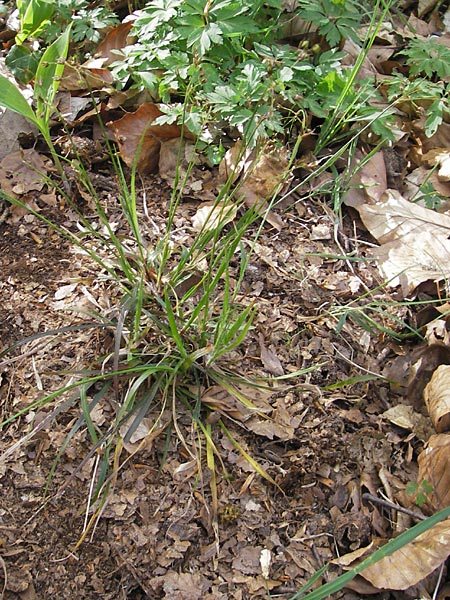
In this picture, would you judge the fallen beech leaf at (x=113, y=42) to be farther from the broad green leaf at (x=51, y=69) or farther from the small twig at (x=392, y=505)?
the small twig at (x=392, y=505)

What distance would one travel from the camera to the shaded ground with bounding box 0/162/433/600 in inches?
59.7

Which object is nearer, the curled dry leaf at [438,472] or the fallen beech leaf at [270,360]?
the curled dry leaf at [438,472]

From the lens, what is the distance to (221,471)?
5.42 ft

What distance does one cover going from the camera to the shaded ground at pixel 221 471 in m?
1.52

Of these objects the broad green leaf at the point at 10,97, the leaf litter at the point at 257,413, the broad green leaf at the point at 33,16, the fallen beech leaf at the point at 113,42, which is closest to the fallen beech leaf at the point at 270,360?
the leaf litter at the point at 257,413

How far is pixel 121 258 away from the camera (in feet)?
5.50

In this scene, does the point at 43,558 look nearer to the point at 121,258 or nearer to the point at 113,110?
the point at 121,258

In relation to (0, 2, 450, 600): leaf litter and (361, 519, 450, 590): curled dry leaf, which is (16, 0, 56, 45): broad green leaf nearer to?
(0, 2, 450, 600): leaf litter

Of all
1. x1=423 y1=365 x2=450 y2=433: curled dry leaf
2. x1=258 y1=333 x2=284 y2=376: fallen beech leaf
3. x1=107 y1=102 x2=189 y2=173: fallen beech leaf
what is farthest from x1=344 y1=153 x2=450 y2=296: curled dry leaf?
x1=107 y1=102 x2=189 y2=173: fallen beech leaf

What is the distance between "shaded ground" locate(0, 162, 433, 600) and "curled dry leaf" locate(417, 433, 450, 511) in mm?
83

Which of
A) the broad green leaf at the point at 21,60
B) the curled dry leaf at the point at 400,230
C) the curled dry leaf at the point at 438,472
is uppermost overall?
the broad green leaf at the point at 21,60

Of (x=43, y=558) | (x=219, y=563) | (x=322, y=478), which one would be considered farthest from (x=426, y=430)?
(x=43, y=558)

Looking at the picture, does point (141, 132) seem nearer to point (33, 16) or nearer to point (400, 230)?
point (33, 16)

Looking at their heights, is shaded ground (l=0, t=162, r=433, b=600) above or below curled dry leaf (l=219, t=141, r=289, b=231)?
below
